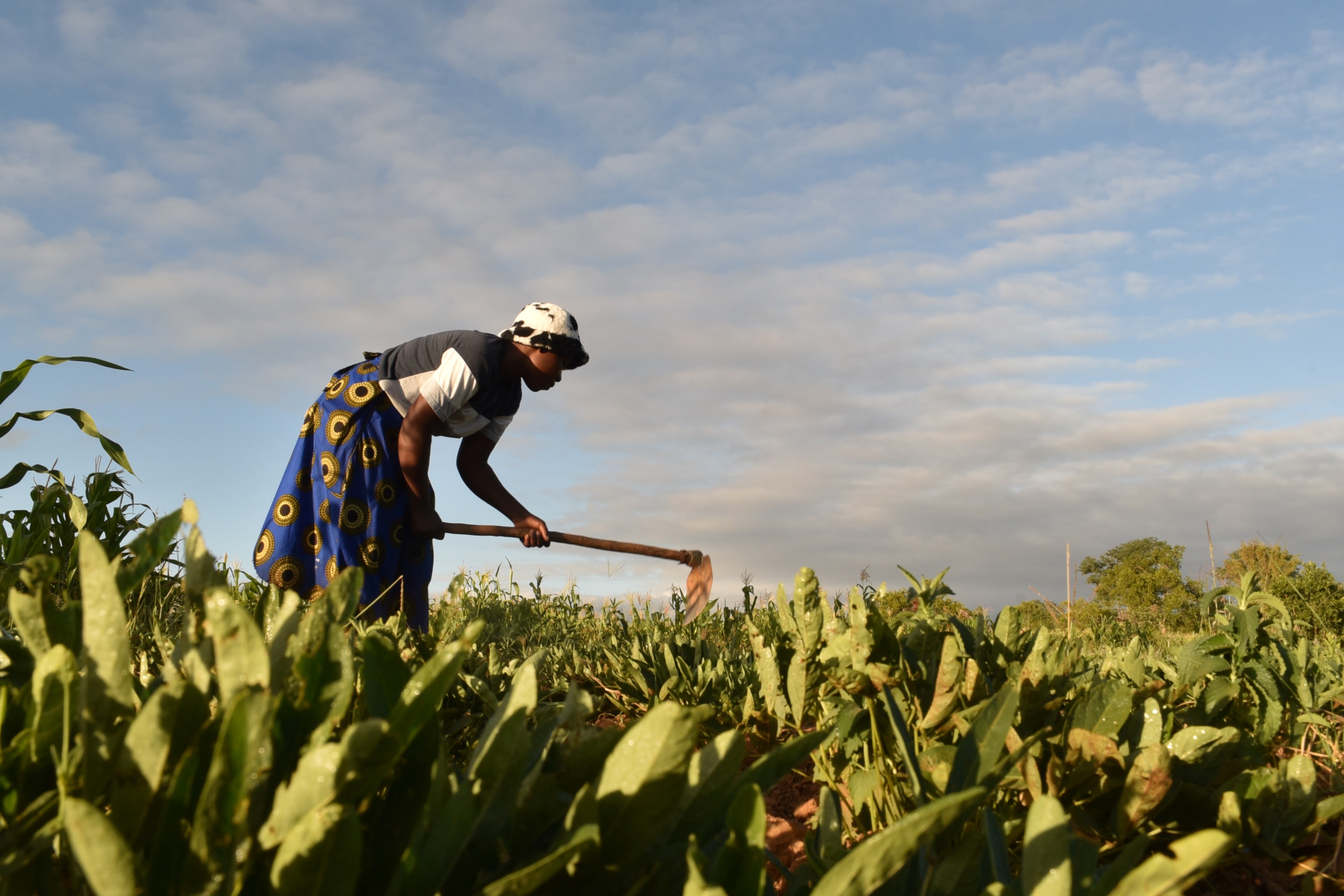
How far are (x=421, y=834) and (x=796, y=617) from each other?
1115 mm

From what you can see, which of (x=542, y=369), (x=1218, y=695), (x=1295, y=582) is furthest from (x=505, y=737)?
(x=1295, y=582)

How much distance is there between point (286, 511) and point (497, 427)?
1402 mm

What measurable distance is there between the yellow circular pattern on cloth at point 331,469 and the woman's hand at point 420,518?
1.48 ft

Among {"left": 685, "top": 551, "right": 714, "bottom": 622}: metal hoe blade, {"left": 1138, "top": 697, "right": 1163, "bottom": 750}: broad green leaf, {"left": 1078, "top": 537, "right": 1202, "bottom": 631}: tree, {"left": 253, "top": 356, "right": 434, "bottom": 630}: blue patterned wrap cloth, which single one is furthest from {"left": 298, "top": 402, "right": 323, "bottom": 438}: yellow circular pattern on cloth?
{"left": 1078, "top": 537, "right": 1202, "bottom": 631}: tree

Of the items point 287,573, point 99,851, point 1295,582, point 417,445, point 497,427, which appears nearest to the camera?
point 99,851

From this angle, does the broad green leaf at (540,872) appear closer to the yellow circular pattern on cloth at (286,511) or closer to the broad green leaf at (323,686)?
the broad green leaf at (323,686)

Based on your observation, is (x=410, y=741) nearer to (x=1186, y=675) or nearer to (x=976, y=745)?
(x=976, y=745)

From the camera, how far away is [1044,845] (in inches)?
32.3

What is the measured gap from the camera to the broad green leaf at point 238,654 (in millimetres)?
833

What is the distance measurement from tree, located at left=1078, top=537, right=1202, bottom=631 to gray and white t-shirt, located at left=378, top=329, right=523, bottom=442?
22.9ft

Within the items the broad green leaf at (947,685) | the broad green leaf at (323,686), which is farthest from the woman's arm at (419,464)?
the broad green leaf at (323,686)

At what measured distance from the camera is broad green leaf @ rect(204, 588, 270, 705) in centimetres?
83

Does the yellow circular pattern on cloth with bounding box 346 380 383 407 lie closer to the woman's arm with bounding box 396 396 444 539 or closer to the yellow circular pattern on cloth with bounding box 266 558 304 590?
the woman's arm with bounding box 396 396 444 539

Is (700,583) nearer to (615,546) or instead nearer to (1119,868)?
(615,546)
